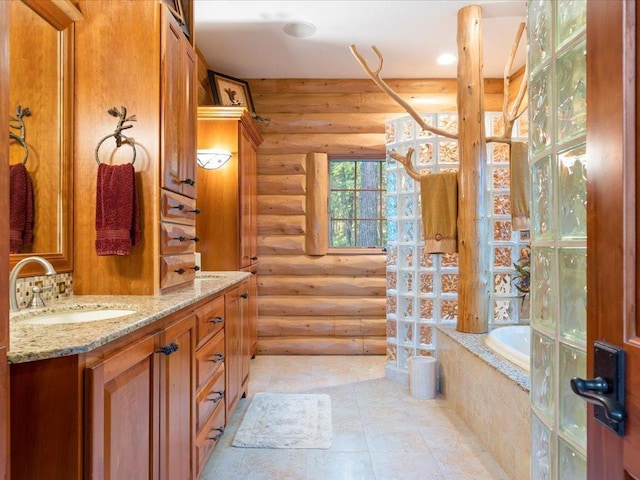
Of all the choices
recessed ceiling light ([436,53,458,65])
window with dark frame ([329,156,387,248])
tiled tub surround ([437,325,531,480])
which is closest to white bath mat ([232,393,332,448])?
tiled tub surround ([437,325,531,480])

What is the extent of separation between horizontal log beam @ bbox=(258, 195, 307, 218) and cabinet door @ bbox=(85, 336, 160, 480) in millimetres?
2938

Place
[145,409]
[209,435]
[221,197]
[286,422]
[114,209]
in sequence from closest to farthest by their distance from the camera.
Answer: [145,409] → [114,209] → [209,435] → [286,422] → [221,197]

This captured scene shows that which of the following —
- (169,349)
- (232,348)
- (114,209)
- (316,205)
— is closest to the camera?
(169,349)

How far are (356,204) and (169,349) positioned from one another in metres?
3.17

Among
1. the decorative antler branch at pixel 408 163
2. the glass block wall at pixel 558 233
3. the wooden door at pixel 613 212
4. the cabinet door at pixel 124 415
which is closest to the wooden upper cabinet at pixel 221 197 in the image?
the decorative antler branch at pixel 408 163

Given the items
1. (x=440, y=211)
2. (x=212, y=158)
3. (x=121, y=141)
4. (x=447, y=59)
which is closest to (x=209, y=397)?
(x=121, y=141)

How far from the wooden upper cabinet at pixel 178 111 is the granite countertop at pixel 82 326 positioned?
0.54m

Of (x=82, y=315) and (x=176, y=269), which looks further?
(x=176, y=269)

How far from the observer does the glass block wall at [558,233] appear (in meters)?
0.89

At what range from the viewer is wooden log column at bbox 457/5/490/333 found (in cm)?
278

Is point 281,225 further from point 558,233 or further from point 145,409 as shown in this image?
point 558,233

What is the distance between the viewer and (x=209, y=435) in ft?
6.04

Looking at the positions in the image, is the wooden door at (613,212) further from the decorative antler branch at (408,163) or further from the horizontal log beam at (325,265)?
the horizontal log beam at (325,265)

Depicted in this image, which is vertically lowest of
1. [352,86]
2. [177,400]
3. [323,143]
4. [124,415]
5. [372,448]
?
[372,448]
